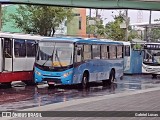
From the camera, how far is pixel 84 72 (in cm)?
2150

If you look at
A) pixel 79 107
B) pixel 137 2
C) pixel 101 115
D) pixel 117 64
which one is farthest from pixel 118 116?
pixel 117 64

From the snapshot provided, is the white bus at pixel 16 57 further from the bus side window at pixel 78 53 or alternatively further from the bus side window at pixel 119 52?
the bus side window at pixel 119 52

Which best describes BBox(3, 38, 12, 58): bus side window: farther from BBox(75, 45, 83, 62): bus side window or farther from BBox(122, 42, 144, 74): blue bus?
BBox(122, 42, 144, 74): blue bus

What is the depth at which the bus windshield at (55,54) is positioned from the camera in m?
20.1

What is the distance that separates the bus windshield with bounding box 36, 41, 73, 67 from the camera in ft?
66.0

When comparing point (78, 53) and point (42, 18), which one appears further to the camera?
point (42, 18)

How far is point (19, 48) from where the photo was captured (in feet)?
68.9

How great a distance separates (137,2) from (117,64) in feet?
20.0

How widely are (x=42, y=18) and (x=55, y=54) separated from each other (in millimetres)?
18098

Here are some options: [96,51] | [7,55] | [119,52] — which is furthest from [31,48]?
[119,52]

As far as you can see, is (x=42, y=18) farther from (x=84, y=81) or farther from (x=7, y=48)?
(x=7, y=48)

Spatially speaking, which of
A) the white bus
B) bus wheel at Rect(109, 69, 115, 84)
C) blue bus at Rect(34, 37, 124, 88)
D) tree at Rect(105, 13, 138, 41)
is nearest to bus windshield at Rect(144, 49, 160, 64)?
bus wheel at Rect(109, 69, 115, 84)

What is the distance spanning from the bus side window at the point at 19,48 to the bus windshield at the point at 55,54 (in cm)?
111

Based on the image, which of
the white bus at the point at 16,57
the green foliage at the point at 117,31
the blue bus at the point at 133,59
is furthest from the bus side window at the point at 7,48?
the green foliage at the point at 117,31
